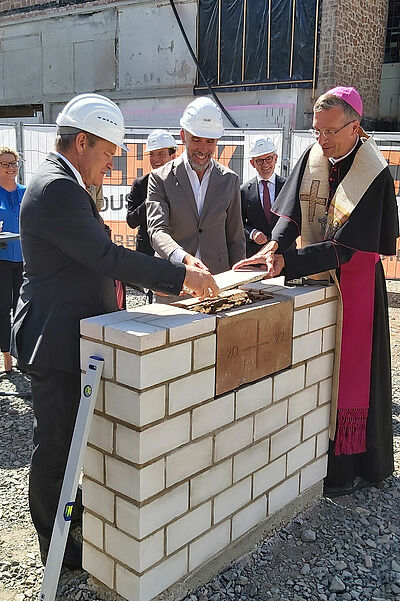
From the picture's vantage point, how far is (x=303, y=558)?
8.95 feet

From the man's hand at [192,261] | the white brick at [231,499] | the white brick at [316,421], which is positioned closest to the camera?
the white brick at [231,499]

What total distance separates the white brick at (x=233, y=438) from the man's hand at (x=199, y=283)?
1.90 ft

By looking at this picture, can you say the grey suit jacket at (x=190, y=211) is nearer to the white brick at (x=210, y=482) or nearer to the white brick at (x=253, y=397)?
the white brick at (x=253, y=397)

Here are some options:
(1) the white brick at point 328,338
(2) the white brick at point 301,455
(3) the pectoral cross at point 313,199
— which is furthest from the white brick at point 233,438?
(3) the pectoral cross at point 313,199

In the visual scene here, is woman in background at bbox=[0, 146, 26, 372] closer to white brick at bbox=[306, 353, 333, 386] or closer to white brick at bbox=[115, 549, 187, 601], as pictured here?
white brick at bbox=[306, 353, 333, 386]

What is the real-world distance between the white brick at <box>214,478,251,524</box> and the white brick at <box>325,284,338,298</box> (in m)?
0.99

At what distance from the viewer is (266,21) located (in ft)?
49.3

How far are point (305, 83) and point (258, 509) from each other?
1390 cm

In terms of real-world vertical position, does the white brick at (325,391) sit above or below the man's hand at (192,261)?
below

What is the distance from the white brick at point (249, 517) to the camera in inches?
102

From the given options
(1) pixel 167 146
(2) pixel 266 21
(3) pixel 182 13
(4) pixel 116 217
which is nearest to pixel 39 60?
(3) pixel 182 13

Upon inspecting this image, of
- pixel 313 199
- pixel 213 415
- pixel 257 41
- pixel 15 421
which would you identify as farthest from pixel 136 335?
pixel 257 41

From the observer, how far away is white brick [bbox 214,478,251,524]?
2473 mm

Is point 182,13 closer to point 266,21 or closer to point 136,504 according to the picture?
point 266,21
